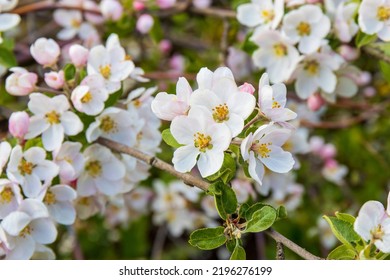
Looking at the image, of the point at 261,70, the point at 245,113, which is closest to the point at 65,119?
the point at 245,113

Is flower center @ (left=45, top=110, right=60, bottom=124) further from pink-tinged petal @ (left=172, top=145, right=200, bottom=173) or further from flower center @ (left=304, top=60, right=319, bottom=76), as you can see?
flower center @ (left=304, top=60, right=319, bottom=76)

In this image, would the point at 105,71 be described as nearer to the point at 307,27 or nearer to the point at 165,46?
the point at 307,27

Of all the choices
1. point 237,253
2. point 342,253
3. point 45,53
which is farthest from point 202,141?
point 45,53

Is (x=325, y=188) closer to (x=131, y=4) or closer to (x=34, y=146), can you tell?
(x=131, y=4)

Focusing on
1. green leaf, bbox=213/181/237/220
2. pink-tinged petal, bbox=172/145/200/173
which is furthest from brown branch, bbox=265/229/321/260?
pink-tinged petal, bbox=172/145/200/173

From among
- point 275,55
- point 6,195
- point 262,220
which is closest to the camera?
point 262,220

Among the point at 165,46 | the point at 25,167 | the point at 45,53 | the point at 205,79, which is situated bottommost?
the point at 165,46
